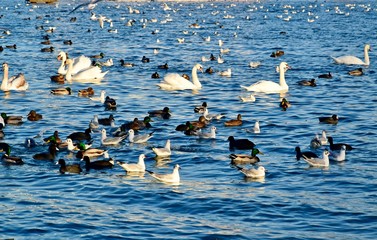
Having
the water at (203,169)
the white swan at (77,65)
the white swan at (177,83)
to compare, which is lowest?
the water at (203,169)

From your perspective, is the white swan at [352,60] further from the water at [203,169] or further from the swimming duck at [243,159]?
the swimming duck at [243,159]

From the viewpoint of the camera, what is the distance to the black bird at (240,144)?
24278mm

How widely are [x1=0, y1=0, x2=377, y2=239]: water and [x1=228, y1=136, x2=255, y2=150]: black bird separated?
378mm

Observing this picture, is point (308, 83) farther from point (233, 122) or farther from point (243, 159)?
point (243, 159)

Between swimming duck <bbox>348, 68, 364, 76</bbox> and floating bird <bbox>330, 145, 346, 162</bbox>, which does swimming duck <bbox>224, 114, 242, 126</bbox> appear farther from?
swimming duck <bbox>348, 68, 364, 76</bbox>

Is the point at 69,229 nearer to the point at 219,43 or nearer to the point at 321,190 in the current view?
the point at 321,190

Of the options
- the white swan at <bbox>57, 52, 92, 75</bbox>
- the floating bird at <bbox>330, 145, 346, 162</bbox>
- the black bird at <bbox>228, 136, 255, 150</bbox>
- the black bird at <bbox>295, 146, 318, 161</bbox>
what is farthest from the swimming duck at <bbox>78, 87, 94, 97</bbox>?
the floating bird at <bbox>330, 145, 346, 162</bbox>

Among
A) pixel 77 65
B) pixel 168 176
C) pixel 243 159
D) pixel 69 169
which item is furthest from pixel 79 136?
pixel 77 65

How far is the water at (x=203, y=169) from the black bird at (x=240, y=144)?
1.24 ft

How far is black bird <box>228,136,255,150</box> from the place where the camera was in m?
24.3

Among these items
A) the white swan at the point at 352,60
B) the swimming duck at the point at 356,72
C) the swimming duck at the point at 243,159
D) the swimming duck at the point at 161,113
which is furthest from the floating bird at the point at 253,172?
the white swan at the point at 352,60

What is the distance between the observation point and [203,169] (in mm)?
22172

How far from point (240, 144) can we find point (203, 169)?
247 centimetres

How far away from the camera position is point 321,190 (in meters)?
20.1
